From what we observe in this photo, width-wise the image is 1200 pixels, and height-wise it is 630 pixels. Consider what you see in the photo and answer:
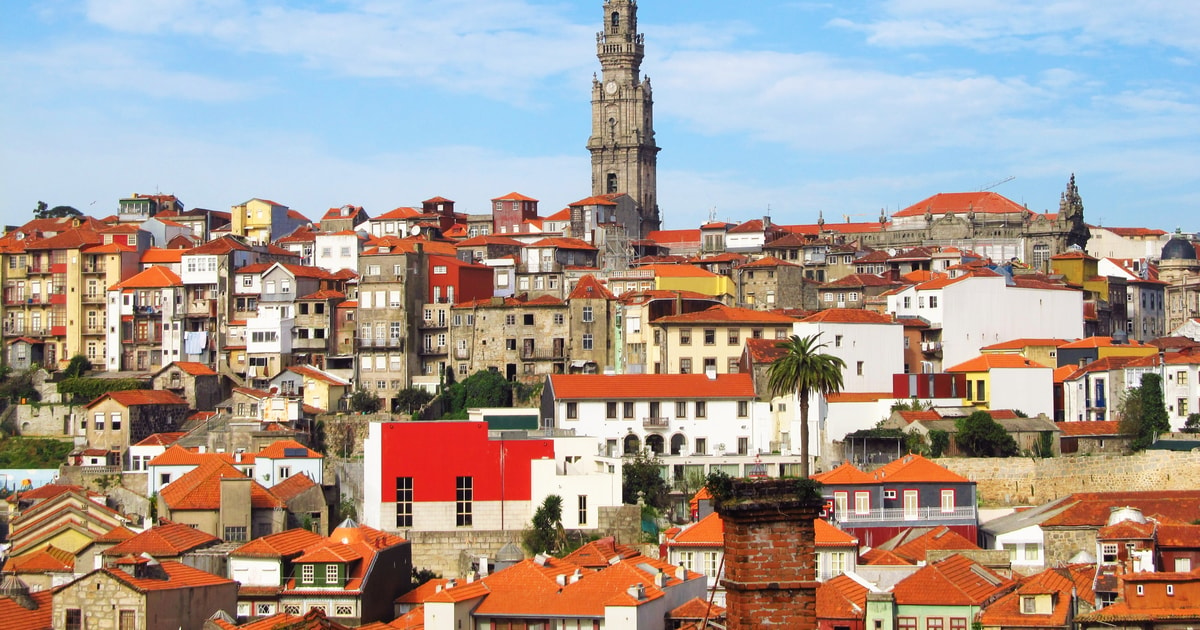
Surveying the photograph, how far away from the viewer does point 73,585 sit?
134 ft

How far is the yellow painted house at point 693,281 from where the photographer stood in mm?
91000

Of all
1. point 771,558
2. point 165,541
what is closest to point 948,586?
point 165,541

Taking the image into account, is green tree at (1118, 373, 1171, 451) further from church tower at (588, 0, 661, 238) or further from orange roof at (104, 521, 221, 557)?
church tower at (588, 0, 661, 238)

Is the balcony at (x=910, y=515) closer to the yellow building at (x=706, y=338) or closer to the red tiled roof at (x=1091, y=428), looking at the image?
the red tiled roof at (x=1091, y=428)

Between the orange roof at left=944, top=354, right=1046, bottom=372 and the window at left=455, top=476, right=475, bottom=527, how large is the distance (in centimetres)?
2249

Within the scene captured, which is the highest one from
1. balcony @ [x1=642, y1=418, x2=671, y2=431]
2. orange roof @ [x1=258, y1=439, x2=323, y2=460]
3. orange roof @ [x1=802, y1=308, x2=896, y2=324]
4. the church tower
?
the church tower

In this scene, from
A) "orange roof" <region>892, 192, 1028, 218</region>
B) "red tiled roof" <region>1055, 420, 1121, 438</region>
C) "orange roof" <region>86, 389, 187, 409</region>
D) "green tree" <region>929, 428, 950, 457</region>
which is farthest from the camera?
"orange roof" <region>892, 192, 1028, 218</region>

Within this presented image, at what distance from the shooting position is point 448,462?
6388 cm

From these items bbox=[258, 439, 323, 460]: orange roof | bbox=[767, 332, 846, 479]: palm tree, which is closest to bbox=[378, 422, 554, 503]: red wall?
bbox=[258, 439, 323, 460]: orange roof

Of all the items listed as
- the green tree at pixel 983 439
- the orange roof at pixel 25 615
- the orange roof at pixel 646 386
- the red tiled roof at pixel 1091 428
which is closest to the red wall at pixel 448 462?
the orange roof at pixel 646 386

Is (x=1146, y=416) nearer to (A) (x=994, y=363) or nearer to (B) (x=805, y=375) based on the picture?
(A) (x=994, y=363)

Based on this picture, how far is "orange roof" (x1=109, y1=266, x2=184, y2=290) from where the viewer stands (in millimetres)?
90562

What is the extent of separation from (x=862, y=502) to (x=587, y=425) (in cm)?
1377

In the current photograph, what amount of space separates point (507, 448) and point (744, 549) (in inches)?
1931
